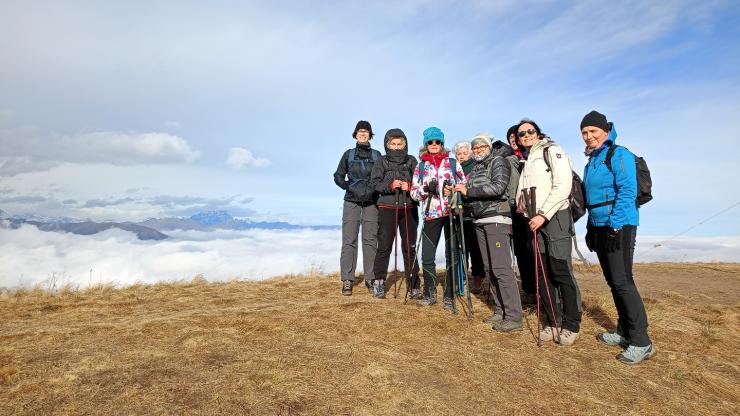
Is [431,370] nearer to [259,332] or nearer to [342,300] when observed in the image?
[259,332]

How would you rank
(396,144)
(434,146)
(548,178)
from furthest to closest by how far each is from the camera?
(396,144) < (434,146) < (548,178)

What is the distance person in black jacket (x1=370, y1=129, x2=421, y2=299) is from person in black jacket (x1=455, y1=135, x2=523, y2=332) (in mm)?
1614

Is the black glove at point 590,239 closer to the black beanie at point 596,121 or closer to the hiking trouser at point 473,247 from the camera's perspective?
the black beanie at point 596,121

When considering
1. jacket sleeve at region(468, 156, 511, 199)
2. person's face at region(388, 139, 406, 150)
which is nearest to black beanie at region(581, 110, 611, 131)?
jacket sleeve at region(468, 156, 511, 199)

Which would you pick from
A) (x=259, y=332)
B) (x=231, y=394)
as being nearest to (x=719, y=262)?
(x=259, y=332)

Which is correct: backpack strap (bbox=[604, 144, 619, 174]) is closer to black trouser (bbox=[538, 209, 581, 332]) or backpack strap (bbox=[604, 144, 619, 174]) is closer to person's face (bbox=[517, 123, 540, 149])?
black trouser (bbox=[538, 209, 581, 332])

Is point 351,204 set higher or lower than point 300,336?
higher

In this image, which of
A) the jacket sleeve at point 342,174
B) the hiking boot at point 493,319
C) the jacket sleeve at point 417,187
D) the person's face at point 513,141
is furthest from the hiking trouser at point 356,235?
the person's face at point 513,141

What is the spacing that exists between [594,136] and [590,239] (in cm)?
131

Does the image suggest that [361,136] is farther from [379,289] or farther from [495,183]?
[495,183]

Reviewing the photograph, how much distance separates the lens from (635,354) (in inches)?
195

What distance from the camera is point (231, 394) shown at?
3.91 m

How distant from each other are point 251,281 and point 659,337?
29.8ft

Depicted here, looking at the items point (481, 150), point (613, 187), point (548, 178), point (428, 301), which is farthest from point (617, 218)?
point (428, 301)
